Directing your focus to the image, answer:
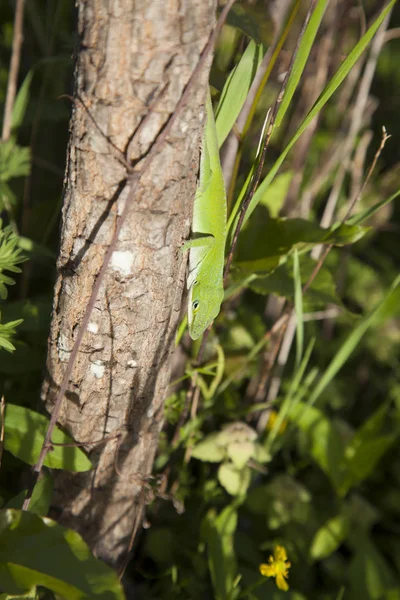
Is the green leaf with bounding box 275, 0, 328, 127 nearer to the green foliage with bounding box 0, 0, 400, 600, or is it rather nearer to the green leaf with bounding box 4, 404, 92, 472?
the green foliage with bounding box 0, 0, 400, 600

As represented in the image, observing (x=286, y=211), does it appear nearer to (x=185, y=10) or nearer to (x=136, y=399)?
(x=136, y=399)

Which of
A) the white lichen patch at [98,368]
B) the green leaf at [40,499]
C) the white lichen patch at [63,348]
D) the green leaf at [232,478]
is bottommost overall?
the green leaf at [232,478]

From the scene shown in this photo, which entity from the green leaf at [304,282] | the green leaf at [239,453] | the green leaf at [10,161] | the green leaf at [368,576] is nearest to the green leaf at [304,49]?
the green leaf at [304,282]

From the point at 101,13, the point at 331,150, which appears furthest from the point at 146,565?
the point at 331,150

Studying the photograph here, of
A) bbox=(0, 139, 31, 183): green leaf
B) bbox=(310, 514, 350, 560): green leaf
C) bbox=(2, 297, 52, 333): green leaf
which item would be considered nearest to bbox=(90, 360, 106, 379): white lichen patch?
bbox=(2, 297, 52, 333): green leaf

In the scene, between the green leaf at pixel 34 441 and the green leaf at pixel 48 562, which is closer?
the green leaf at pixel 48 562

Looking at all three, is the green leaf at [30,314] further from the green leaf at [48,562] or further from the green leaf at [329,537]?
the green leaf at [329,537]

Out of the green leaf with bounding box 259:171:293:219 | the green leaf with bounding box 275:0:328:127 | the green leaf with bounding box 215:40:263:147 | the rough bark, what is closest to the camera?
the rough bark
